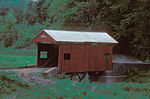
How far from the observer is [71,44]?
18.2 m

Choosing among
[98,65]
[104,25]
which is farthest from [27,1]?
[98,65]

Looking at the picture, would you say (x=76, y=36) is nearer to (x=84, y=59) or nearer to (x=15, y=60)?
(x=84, y=59)

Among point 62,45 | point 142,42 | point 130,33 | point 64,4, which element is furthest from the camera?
point 64,4

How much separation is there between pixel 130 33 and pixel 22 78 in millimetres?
20205

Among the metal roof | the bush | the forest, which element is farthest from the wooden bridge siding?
the forest

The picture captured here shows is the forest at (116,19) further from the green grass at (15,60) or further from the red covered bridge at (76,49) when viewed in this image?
the red covered bridge at (76,49)

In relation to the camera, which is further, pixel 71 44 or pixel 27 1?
pixel 27 1

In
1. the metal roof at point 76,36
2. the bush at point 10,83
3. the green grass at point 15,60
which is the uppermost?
the metal roof at point 76,36

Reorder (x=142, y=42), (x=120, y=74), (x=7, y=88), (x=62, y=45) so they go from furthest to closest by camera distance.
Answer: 1. (x=142, y=42)
2. (x=120, y=74)
3. (x=62, y=45)
4. (x=7, y=88)

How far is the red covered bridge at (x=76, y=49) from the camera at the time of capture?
17.8 meters

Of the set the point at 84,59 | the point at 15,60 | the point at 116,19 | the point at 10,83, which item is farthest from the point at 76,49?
the point at 116,19

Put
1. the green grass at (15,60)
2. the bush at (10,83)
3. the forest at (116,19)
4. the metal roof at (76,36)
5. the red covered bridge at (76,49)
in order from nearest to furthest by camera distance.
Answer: the bush at (10,83) < the red covered bridge at (76,49) < the metal roof at (76,36) < the green grass at (15,60) < the forest at (116,19)

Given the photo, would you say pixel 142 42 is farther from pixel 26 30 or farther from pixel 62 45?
pixel 26 30

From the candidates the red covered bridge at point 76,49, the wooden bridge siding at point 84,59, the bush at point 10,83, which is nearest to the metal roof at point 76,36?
the red covered bridge at point 76,49
